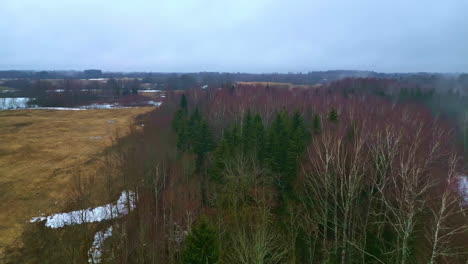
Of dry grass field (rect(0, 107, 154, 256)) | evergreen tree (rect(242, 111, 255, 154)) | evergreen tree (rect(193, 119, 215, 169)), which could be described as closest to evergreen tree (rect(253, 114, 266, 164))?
evergreen tree (rect(242, 111, 255, 154))

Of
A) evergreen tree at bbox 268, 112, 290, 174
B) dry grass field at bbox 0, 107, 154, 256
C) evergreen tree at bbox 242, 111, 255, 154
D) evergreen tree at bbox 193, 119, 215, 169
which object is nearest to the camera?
evergreen tree at bbox 268, 112, 290, 174

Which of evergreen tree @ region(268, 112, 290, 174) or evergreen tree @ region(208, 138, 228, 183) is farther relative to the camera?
evergreen tree @ region(268, 112, 290, 174)

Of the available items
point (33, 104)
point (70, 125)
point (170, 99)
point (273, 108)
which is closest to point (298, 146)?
point (273, 108)

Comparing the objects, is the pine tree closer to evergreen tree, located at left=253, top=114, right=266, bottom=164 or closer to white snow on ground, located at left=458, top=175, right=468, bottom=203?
white snow on ground, located at left=458, top=175, right=468, bottom=203

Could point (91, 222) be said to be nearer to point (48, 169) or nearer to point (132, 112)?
point (48, 169)

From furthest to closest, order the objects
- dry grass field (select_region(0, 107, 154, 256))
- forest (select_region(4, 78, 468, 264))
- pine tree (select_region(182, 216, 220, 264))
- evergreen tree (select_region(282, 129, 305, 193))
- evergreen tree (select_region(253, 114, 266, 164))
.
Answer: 1. evergreen tree (select_region(253, 114, 266, 164))
2. dry grass field (select_region(0, 107, 154, 256))
3. evergreen tree (select_region(282, 129, 305, 193))
4. forest (select_region(4, 78, 468, 264))
5. pine tree (select_region(182, 216, 220, 264))

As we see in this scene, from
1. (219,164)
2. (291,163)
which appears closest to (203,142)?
(219,164)

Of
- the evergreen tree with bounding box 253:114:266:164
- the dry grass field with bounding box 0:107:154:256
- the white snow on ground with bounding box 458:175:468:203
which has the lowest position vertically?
the dry grass field with bounding box 0:107:154:256

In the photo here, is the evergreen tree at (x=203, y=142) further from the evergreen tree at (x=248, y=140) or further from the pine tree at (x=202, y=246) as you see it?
the pine tree at (x=202, y=246)
